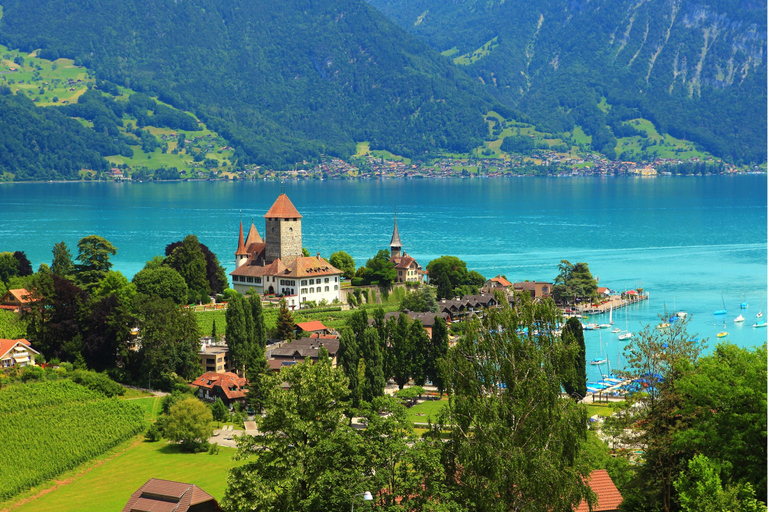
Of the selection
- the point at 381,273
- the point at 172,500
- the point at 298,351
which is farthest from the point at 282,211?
the point at 172,500

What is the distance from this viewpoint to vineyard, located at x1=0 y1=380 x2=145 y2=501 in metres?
39.3

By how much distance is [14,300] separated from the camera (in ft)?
213

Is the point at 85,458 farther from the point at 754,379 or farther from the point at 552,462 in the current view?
the point at 754,379

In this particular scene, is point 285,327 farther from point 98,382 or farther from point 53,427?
point 53,427

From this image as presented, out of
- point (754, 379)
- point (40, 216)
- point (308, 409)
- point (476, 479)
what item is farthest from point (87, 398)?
point (40, 216)

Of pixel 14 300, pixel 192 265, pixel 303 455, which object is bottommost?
pixel 14 300

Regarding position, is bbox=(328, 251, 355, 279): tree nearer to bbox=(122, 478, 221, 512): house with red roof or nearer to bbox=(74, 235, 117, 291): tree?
bbox=(74, 235, 117, 291): tree

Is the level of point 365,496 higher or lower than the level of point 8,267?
higher

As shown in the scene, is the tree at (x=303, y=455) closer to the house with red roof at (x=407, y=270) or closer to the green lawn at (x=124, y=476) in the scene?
the green lawn at (x=124, y=476)

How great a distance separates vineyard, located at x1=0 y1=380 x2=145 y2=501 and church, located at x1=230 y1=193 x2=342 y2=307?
26967 millimetres

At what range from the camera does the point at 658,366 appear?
2516cm

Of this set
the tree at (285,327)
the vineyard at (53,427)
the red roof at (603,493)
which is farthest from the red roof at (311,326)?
the red roof at (603,493)

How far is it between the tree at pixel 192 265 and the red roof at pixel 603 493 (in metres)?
54.9

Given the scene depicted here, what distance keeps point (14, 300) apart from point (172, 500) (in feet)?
144
